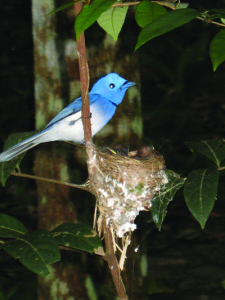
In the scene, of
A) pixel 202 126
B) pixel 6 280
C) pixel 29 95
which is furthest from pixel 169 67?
pixel 6 280

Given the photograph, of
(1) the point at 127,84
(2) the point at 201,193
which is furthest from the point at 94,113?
(2) the point at 201,193

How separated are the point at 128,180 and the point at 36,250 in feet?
4.54

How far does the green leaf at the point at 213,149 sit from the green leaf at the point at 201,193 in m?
0.17

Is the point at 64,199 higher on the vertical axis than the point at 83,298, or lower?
higher

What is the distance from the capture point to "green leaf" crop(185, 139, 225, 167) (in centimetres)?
220

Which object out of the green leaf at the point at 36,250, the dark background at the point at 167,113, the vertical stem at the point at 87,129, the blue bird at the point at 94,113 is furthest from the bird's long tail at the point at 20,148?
the dark background at the point at 167,113

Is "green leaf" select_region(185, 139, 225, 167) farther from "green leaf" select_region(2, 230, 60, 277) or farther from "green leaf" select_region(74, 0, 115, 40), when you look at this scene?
"green leaf" select_region(74, 0, 115, 40)

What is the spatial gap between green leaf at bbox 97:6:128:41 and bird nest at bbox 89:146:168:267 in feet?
4.08

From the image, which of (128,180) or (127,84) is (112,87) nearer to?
(127,84)

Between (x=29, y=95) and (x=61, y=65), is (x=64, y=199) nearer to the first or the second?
(x=61, y=65)

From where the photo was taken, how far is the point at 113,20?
192 centimetres

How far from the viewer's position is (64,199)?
141 inches

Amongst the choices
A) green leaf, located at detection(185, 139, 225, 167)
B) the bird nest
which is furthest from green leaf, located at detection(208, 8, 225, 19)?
the bird nest

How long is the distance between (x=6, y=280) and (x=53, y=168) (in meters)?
2.92
